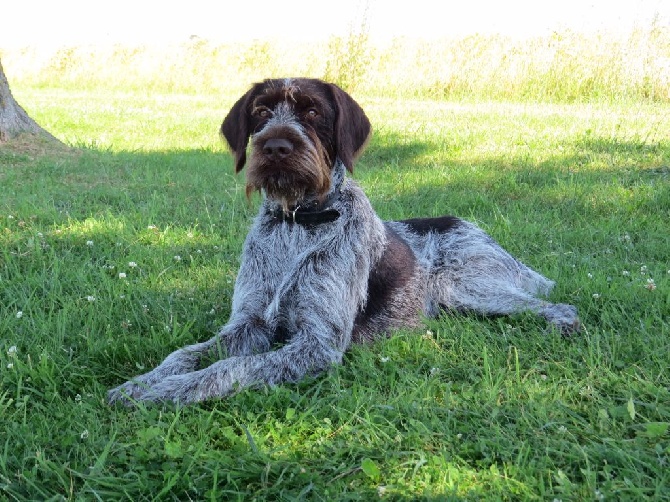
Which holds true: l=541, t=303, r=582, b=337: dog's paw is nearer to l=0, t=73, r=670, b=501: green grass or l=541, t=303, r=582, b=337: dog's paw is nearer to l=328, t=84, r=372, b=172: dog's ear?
l=0, t=73, r=670, b=501: green grass

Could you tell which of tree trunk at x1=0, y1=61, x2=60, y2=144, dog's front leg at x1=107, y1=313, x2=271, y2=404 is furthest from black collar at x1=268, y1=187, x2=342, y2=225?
tree trunk at x1=0, y1=61, x2=60, y2=144

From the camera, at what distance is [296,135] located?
143 inches

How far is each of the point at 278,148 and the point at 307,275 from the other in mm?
710

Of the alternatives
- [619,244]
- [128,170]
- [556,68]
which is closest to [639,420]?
[619,244]

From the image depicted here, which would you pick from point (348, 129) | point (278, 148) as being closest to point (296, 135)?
point (278, 148)

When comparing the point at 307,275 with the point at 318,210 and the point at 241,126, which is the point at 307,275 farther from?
the point at 241,126

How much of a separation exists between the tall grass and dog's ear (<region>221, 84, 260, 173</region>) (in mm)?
10400

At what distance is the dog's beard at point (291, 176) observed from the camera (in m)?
3.62

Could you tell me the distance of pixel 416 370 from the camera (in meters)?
3.43

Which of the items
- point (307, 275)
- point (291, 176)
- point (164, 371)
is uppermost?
point (291, 176)

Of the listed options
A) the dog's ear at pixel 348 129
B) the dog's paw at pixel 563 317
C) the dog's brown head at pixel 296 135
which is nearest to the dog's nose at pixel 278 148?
the dog's brown head at pixel 296 135

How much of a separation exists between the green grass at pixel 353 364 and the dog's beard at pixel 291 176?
0.88 meters

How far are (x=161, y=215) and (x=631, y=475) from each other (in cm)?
485

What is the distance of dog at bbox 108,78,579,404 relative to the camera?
3412 millimetres
